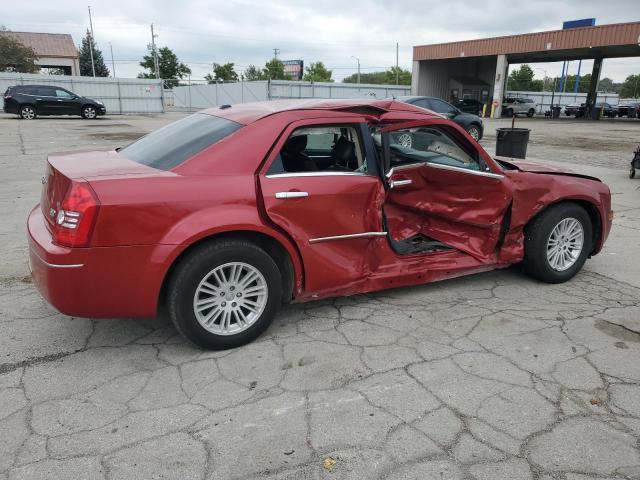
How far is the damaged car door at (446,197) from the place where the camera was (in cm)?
419

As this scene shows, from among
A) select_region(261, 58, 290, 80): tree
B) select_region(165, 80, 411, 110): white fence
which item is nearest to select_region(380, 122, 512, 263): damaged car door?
select_region(165, 80, 411, 110): white fence

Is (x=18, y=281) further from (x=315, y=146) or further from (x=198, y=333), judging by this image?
(x=315, y=146)

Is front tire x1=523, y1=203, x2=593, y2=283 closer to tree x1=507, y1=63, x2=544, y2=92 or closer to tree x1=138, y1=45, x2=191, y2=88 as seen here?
tree x1=138, y1=45, x2=191, y2=88

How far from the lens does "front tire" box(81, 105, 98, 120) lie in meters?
26.0

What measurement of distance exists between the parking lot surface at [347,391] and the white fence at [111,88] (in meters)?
31.5

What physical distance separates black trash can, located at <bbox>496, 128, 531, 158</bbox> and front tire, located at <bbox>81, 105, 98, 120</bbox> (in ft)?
71.7

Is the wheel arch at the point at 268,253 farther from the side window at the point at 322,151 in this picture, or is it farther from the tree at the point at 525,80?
the tree at the point at 525,80

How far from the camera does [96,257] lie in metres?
2.88

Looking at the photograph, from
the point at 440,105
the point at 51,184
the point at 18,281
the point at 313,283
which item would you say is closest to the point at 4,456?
the point at 51,184

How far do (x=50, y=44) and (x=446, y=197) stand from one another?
67237 mm

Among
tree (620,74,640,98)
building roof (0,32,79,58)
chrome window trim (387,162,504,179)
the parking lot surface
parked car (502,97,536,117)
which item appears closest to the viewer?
the parking lot surface

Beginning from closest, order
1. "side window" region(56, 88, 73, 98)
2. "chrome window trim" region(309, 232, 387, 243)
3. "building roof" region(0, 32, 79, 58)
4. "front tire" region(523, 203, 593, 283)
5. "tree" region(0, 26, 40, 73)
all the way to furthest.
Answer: "chrome window trim" region(309, 232, 387, 243) → "front tire" region(523, 203, 593, 283) → "side window" region(56, 88, 73, 98) → "tree" region(0, 26, 40, 73) → "building roof" region(0, 32, 79, 58)

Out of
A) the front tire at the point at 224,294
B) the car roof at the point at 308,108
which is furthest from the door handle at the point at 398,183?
the front tire at the point at 224,294

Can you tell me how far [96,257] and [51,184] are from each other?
761mm
